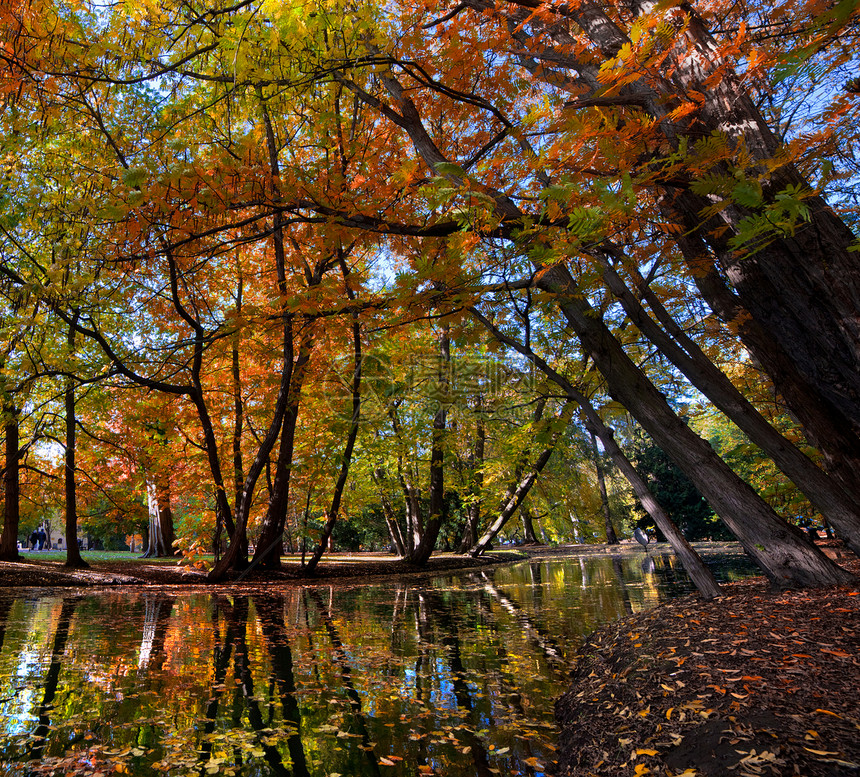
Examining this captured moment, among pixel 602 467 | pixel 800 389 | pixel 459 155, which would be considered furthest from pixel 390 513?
pixel 800 389

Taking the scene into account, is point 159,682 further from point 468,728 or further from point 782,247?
point 782,247

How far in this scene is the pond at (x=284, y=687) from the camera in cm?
292

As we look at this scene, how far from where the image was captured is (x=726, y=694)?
284 cm

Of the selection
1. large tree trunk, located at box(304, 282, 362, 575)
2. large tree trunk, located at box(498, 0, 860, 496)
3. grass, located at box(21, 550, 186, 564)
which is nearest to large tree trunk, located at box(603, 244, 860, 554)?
large tree trunk, located at box(498, 0, 860, 496)

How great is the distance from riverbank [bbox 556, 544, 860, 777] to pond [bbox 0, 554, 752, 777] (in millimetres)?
367

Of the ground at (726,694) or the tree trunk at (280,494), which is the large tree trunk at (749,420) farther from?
the tree trunk at (280,494)

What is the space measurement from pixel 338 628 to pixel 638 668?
13.8ft

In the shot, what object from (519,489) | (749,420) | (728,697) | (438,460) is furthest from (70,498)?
(728,697)

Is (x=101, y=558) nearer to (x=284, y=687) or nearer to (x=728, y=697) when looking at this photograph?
(x=284, y=687)

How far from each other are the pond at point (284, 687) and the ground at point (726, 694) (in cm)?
37

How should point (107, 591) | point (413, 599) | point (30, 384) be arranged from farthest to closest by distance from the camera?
point (107, 591)
point (413, 599)
point (30, 384)

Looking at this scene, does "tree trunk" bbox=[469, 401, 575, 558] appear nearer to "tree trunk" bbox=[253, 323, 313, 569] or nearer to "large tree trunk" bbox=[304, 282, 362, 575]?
"large tree trunk" bbox=[304, 282, 362, 575]

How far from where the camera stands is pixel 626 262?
3922mm

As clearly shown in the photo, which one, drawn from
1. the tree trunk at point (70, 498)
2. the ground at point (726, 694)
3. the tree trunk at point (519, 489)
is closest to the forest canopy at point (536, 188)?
the ground at point (726, 694)
